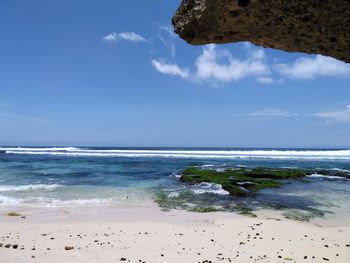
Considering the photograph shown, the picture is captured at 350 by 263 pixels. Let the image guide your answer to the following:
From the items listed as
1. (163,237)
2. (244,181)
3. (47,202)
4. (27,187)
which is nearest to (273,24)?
(163,237)

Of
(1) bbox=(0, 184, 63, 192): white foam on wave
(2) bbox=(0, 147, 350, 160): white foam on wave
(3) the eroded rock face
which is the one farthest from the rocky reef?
(2) bbox=(0, 147, 350, 160): white foam on wave

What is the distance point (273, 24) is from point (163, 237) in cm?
683

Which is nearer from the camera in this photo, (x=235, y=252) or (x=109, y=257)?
(x=109, y=257)

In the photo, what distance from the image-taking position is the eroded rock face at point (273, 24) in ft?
16.0

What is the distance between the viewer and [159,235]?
1043cm

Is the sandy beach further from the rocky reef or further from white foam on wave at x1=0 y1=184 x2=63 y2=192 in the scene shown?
the rocky reef

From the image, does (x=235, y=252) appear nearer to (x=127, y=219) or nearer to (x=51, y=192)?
(x=127, y=219)

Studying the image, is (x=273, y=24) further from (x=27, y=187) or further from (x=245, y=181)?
(x=245, y=181)

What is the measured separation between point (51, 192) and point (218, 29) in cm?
1534

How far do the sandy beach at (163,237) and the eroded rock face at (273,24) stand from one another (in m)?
4.95

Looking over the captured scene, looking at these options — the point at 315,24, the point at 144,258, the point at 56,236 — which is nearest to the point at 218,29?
the point at 315,24

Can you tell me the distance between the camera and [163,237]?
1020 centimetres

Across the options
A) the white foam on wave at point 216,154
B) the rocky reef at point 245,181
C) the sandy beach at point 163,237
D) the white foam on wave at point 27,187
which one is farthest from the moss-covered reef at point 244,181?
the white foam on wave at point 216,154

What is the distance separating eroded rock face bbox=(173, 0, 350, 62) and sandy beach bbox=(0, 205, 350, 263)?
495 centimetres
